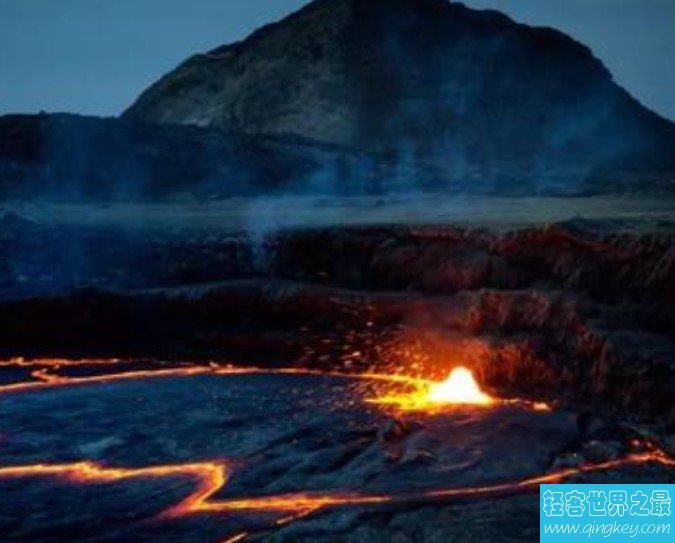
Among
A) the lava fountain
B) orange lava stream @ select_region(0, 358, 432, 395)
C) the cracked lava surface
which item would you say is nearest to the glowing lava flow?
the cracked lava surface

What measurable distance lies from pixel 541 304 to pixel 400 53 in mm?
41576

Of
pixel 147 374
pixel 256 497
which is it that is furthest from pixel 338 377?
pixel 256 497

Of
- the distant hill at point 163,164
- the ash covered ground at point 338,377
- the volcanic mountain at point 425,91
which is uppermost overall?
the volcanic mountain at point 425,91

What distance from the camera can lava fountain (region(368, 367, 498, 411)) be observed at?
7965mm

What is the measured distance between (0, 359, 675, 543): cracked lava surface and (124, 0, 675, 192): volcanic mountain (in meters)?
32.6

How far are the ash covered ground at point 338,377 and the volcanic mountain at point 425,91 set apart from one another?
29.2 metres

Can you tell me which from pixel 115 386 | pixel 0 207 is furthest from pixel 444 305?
pixel 0 207

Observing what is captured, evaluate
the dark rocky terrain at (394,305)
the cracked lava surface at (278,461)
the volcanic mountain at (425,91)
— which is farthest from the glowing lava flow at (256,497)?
the volcanic mountain at (425,91)

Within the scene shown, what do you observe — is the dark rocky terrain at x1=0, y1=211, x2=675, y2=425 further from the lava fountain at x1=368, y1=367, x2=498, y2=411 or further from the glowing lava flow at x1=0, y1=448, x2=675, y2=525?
the glowing lava flow at x1=0, y1=448, x2=675, y2=525

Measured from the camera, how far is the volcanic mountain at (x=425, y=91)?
141 feet

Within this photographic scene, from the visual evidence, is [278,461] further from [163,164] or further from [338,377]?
[163,164]

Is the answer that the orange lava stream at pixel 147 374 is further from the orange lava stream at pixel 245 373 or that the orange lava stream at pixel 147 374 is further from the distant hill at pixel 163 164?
the distant hill at pixel 163 164

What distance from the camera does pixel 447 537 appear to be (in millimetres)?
4828

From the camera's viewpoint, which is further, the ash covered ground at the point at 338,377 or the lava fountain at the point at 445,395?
the lava fountain at the point at 445,395
